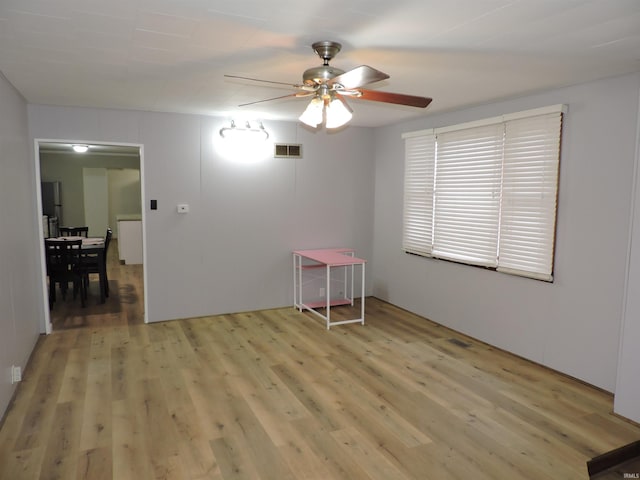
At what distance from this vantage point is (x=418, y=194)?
523 cm

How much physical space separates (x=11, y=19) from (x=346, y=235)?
436cm

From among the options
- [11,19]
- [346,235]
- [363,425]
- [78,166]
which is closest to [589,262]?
[363,425]

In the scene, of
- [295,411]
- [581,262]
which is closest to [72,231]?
[295,411]

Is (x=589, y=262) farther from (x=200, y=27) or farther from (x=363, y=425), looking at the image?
(x=200, y=27)

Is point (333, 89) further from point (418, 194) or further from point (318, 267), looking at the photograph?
point (318, 267)

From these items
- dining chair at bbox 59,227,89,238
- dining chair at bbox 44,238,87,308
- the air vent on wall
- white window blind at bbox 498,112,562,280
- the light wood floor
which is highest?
the air vent on wall

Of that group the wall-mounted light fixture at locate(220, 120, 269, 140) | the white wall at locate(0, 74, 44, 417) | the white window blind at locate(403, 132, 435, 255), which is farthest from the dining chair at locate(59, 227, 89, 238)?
the white window blind at locate(403, 132, 435, 255)

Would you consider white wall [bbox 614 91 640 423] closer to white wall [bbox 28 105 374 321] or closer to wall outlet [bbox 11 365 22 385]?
white wall [bbox 28 105 374 321]

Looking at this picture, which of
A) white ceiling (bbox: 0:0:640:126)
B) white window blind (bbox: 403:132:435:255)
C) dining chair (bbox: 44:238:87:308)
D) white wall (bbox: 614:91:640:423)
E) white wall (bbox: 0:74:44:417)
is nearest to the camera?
white ceiling (bbox: 0:0:640:126)

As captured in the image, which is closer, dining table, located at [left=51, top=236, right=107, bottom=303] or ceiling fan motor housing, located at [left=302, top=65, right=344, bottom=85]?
ceiling fan motor housing, located at [left=302, top=65, right=344, bottom=85]

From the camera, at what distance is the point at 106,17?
2.16 m

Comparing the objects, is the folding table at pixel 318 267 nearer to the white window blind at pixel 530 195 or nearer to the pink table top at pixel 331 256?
the pink table top at pixel 331 256

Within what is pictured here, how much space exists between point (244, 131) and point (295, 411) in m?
3.31

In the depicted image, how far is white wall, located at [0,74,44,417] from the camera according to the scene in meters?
3.03
